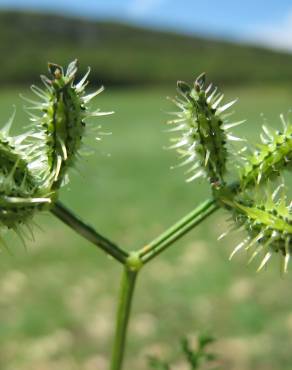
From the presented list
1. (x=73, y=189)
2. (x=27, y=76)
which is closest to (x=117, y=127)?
(x=73, y=189)

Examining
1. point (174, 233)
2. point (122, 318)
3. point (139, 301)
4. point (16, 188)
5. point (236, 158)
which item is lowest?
point (122, 318)

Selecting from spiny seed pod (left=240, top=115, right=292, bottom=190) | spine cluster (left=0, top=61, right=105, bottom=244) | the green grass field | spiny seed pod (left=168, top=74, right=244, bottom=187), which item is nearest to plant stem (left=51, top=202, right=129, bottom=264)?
spine cluster (left=0, top=61, right=105, bottom=244)

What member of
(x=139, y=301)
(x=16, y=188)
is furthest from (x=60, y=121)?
(x=139, y=301)

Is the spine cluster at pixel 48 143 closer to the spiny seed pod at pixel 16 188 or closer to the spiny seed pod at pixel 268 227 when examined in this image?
the spiny seed pod at pixel 16 188

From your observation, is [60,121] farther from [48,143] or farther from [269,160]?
[269,160]

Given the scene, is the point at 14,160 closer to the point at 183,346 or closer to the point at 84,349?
the point at 183,346

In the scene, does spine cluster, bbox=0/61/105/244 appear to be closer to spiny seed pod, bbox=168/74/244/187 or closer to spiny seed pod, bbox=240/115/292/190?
spiny seed pod, bbox=168/74/244/187
